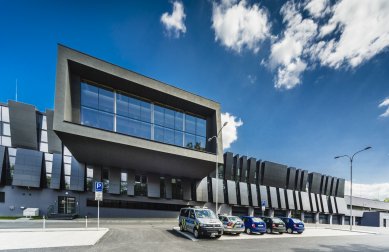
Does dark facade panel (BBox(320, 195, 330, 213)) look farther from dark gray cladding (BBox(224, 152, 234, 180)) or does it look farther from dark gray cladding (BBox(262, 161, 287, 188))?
dark gray cladding (BBox(224, 152, 234, 180))

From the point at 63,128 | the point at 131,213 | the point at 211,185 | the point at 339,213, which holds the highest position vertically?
the point at 63,128

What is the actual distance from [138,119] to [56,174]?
13.4 m

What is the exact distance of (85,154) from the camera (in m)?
27.4

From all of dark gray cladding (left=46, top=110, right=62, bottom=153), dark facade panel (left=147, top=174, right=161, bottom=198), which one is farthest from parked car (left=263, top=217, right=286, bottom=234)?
dark gray cladding (left=46, top=110, right=62, bottom=153)

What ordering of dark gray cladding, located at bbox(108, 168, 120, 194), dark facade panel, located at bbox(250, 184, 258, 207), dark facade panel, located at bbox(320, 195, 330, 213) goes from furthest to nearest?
1. dark facade panel, located at bbox(320, 195, 330, 213)
2. dark facade panel, located at bbox(250, 184, 258, 207)
3. dark gray cladding, located at bbox(108, 168, 120, 194)

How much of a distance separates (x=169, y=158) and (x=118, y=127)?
711 centimetres

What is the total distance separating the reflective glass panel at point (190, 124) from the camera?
3256cm

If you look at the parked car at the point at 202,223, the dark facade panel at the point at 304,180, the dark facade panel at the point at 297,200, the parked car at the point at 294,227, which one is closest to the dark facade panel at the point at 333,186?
the dark facade panel at the point at 304,180

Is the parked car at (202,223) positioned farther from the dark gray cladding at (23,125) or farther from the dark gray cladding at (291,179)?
the dark gray cladding at (291,179)

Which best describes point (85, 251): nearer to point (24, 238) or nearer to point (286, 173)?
→ point (24, 238)

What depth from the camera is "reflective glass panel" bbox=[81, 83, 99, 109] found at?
1011 inches

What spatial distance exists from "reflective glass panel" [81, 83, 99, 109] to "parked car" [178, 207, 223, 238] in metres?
16.2

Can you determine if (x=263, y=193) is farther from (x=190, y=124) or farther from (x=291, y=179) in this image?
(x=190, y=124)

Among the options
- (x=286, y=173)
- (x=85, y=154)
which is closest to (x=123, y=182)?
(x=85, y=154)
